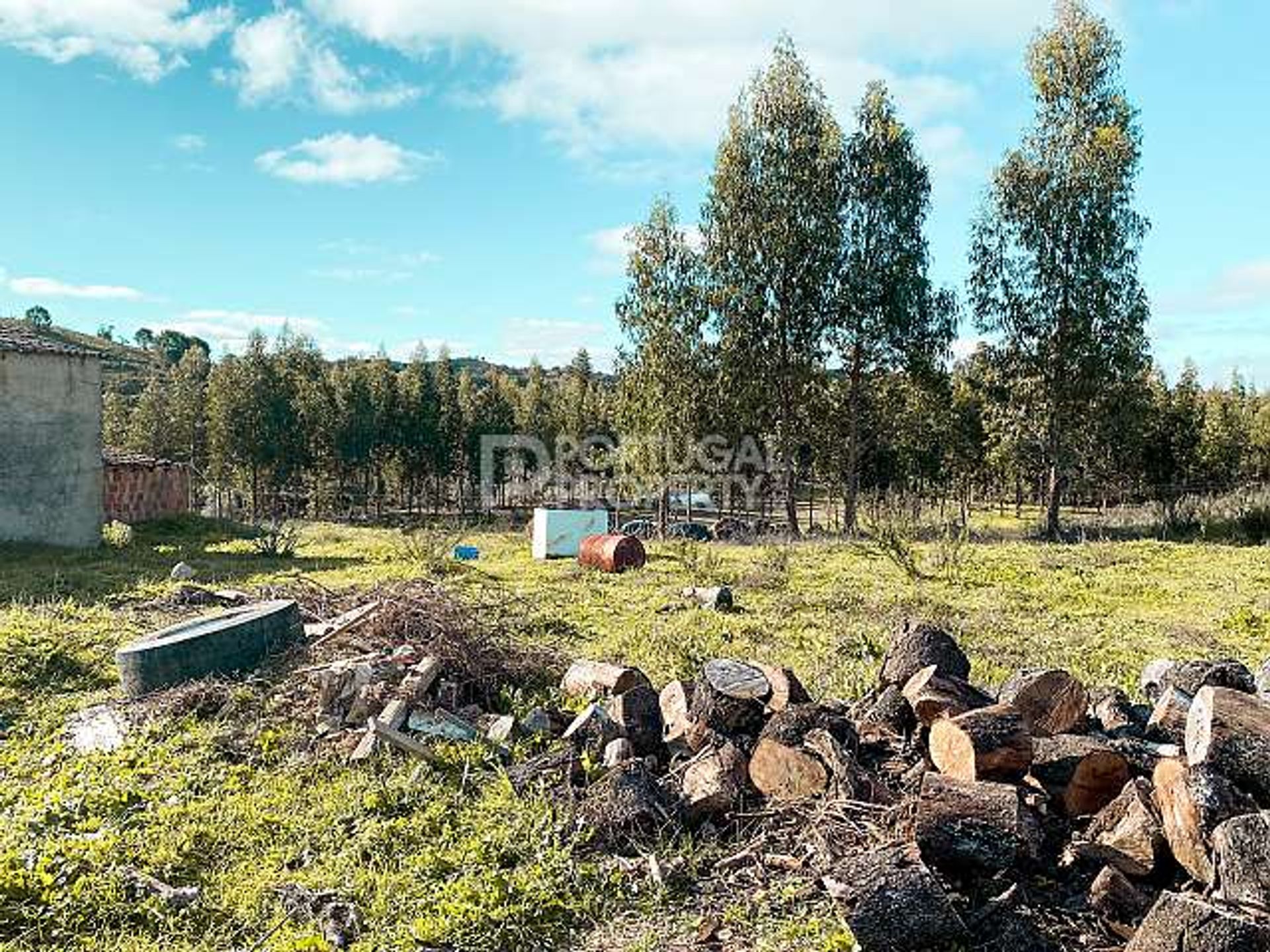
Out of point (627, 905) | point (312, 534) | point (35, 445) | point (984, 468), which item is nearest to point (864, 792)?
point (627, 905)

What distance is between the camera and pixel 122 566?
45.6 feet

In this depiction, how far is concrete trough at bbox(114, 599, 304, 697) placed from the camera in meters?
→ 6.47

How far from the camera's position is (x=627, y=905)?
12.6 ft

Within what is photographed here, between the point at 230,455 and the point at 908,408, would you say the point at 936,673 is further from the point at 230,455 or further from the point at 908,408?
the point at 230,455

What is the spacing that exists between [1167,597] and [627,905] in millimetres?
10158

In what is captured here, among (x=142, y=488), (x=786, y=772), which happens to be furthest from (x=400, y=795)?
(x=142, y=488)

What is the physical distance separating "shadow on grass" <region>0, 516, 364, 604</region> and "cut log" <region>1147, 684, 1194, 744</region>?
10.7 metres

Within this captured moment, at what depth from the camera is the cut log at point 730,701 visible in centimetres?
515

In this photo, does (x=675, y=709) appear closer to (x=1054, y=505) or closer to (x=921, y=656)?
(x=921, y=656)

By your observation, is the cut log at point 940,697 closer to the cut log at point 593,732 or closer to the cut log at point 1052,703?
the cut log at point 1052,703

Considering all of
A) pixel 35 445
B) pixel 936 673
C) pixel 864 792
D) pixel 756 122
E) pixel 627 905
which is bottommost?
pixel 627 905

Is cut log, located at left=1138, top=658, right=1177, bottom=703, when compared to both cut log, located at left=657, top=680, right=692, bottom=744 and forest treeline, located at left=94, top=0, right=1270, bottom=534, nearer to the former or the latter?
cut log, located at left=657, top=680, right=692, bottom=744

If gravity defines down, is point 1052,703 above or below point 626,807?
above

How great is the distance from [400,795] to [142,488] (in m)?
21.2
